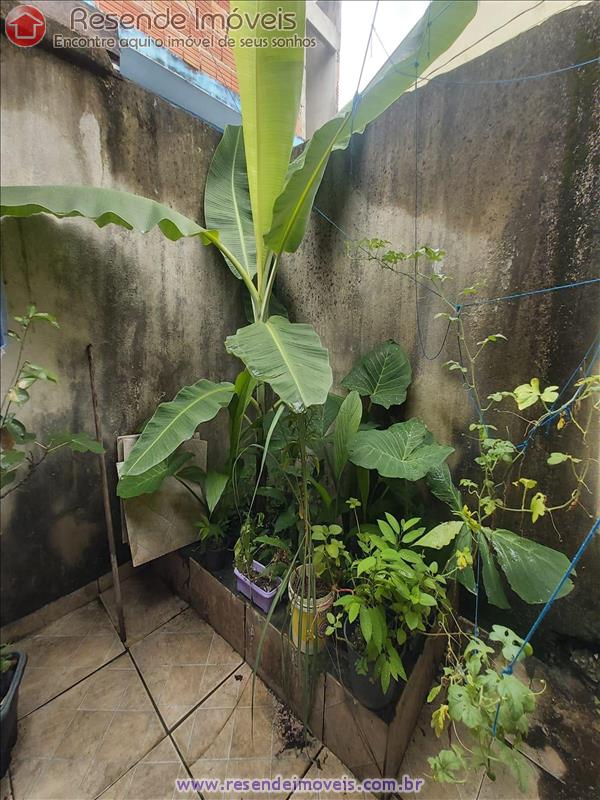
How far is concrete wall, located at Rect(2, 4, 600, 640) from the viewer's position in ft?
3.67

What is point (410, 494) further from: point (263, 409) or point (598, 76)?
point (598, 76)

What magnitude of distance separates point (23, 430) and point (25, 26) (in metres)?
1.42

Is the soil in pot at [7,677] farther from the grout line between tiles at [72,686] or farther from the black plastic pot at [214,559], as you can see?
the black plastic pot at [214,559]

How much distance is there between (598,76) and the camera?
1012mm

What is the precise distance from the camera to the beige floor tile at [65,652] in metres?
1.24

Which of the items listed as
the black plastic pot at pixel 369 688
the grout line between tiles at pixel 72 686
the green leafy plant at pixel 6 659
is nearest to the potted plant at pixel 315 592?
the black plastic pot at pixel 369 688

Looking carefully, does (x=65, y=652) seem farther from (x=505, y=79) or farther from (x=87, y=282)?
(x=505, y=79)

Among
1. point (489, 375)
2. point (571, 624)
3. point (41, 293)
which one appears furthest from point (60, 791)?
point (489, 375)

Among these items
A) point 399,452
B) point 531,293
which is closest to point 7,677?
point 399,452

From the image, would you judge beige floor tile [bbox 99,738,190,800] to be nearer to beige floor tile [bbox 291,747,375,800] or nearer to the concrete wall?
beige floor tile [bbox 291,747,375,800]

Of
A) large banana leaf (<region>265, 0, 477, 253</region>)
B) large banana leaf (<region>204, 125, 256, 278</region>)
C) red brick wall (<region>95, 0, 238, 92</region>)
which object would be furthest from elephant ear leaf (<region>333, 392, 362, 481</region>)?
red brick wall (<region>95, 0, 238, 92</region>)

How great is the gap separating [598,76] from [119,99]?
69.1 inches

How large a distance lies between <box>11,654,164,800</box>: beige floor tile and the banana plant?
898 mm

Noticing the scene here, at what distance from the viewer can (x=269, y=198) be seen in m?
1.29
